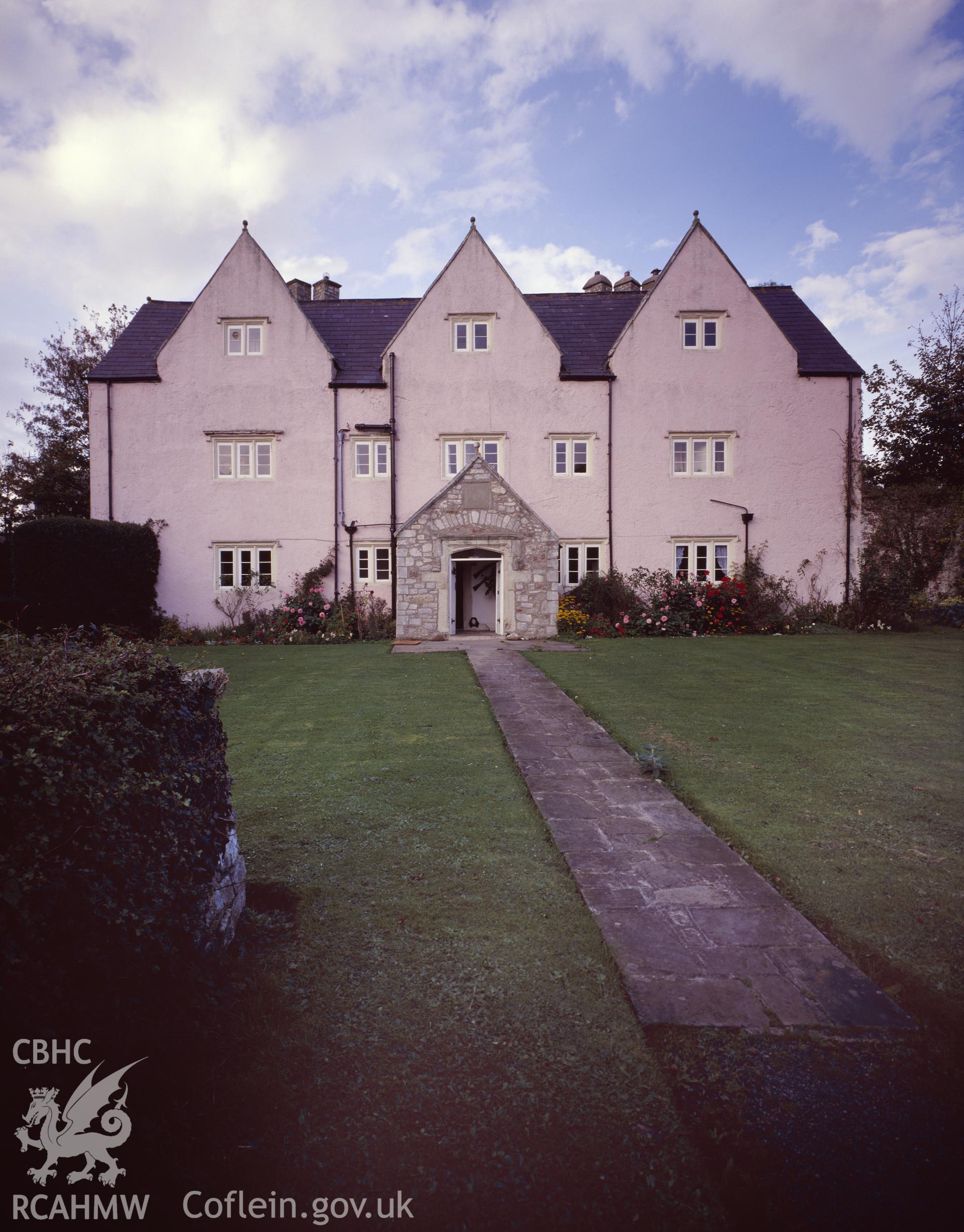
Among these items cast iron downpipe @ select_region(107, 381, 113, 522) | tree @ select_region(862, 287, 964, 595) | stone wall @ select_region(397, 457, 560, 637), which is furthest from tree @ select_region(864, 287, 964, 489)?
cast iron downpipe @ select_region(107, 381, 113, 522)

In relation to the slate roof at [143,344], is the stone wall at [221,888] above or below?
below

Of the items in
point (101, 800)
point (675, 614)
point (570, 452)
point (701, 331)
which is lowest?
point (101, 800)

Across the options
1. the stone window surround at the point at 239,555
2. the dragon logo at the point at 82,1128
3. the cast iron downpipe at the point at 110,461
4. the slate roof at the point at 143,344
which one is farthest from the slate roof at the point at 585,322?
the dragon logo at the point at 82,1128

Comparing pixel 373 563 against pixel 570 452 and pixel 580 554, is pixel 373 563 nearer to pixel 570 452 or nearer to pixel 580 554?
pixel 580 554

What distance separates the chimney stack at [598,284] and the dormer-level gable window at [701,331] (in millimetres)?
5362

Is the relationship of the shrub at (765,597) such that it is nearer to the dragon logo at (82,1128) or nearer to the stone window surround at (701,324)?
the stone window surround at (701,324)

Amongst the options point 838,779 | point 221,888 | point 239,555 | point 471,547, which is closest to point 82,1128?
point 221,888

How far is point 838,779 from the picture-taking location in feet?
17.0

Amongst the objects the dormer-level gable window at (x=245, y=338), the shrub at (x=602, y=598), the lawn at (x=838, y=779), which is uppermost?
the dormer-level gable window at (x=245, y=338)

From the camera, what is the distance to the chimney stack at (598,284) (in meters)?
23.7

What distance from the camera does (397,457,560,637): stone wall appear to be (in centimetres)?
1664

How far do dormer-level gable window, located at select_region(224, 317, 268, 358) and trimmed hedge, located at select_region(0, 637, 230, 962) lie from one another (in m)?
18.9

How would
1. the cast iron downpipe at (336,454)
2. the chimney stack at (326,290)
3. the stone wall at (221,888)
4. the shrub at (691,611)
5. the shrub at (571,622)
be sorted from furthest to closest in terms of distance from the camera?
the chimney stack at (326,290), the cast iron downpipe at (336,454), the shrub at (691,611), the shrub at (571,622), the stone wall at (221,888)

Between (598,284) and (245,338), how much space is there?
13.0m
